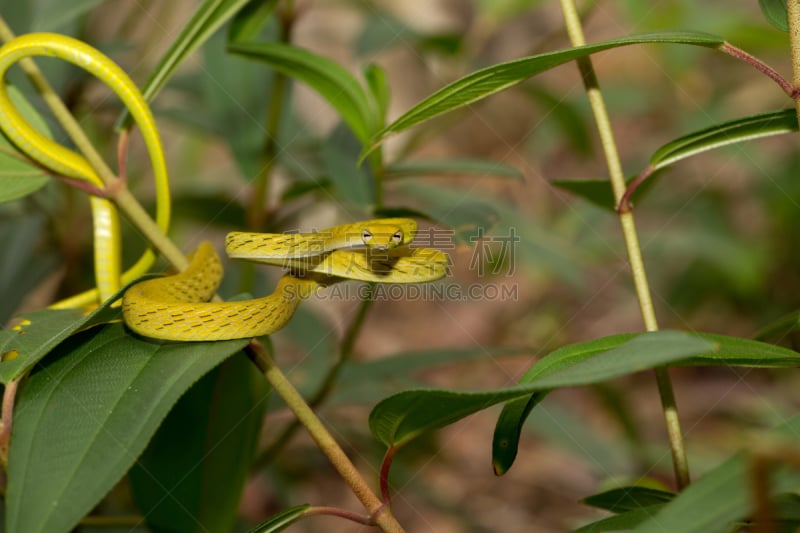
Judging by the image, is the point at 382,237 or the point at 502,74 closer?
the point at 502,74

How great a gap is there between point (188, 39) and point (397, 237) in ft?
2.03

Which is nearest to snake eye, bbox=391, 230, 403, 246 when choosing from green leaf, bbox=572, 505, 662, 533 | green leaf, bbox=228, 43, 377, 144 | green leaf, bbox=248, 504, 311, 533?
green leaf, bbox=228, 43, 377, 144

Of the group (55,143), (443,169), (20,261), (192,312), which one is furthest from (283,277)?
(20,261)

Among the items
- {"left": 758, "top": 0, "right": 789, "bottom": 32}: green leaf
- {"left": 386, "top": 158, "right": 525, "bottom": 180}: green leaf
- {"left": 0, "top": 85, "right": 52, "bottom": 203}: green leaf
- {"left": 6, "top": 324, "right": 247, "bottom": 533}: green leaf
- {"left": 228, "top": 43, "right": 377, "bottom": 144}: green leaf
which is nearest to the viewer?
{"left": 6, "top": 324, "right": 247, "bottom": 533}: green leaf

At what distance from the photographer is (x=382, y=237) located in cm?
168

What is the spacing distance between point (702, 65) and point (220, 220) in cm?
498

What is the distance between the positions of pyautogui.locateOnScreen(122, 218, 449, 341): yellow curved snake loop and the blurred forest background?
133mm

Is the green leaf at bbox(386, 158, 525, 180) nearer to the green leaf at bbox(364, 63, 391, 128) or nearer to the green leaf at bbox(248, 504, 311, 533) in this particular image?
the green leaf at bbox(364, 63, 391, 128)

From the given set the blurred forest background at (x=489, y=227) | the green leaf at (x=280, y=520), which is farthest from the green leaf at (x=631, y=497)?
the blurred forest background at (x=489, y=227)

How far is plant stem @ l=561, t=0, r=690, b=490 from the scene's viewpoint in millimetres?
1214

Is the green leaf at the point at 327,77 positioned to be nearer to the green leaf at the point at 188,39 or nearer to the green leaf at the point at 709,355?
the green leaf at the point at 188,39

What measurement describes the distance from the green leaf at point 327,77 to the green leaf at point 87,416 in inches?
27.1

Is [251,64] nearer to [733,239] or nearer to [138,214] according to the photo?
[138,214]

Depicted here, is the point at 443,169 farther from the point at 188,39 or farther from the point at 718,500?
the point at 718,500
